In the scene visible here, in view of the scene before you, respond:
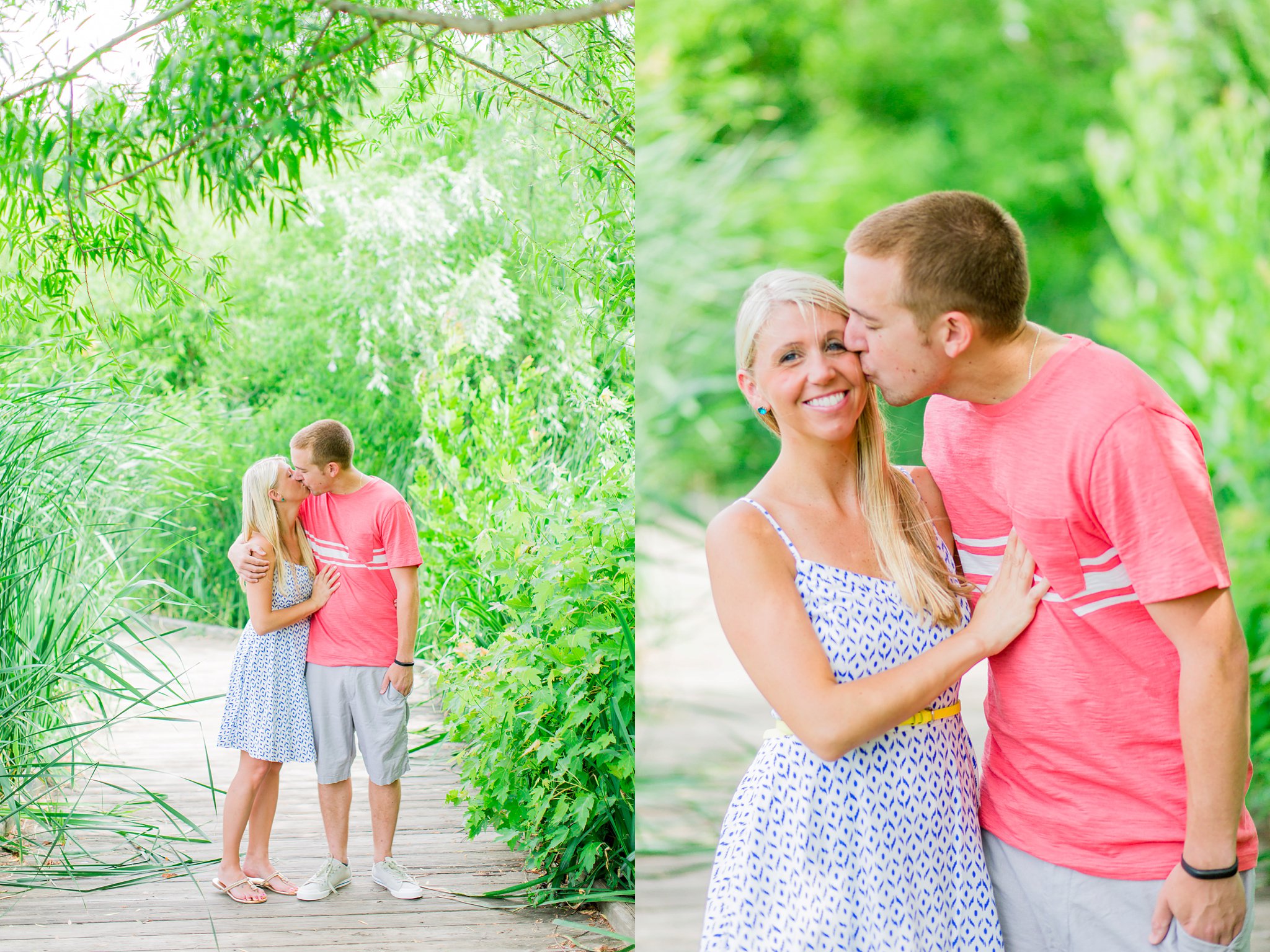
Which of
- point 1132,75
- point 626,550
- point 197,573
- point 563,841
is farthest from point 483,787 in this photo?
point 1132,75

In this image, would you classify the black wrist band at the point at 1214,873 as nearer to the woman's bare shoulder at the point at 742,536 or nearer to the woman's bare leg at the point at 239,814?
the woman's bare shoulder at the point at 742,536

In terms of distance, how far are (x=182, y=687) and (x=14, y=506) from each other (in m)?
0.65

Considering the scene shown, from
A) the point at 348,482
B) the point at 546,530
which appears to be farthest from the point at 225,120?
the point at 546,530

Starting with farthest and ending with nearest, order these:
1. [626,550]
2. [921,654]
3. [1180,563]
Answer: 1. [626,550]
2. [921,654]
3. [1180,563]

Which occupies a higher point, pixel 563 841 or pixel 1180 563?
pixel 1180 563

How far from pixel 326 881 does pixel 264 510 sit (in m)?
1.01

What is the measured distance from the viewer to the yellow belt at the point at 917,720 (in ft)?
4.45

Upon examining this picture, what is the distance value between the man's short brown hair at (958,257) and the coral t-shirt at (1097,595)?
10 cm

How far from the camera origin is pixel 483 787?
2.83 meters

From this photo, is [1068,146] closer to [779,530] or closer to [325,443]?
[779,530]

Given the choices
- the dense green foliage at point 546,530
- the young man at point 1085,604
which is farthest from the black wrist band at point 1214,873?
the dense green foliage at point 546,530

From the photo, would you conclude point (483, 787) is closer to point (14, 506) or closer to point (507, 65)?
point (14, 506)

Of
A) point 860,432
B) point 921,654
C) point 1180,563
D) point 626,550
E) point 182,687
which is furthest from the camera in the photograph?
point 182,687

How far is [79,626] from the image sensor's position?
2770 millimetres
